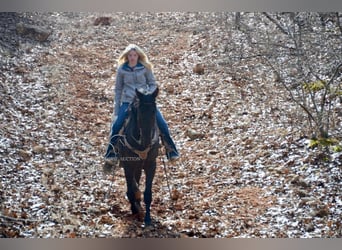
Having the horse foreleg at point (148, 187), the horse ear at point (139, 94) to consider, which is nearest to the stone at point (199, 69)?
the horse ear at point (139, 94)

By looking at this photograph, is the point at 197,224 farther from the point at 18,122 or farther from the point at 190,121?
the point at 18,122

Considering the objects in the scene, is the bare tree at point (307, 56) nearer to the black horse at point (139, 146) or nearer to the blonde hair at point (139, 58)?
the blonde hair at point (139, 58)

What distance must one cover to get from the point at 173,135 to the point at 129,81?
53 centimetres

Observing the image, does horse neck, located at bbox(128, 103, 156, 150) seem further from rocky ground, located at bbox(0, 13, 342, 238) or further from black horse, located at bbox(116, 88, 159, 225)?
rocky ground, located at bbox(0, 13, 342, 238)

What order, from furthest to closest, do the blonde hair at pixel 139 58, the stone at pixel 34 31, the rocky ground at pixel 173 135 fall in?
the stone at pixel 34 31 < the blonde hair at pixel 139 58 < the rocky ground at pixel 173 135

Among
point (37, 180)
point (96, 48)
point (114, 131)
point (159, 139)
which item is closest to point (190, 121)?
point (159, 139)

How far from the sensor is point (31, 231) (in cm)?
415

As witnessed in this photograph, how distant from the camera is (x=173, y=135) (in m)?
4.37

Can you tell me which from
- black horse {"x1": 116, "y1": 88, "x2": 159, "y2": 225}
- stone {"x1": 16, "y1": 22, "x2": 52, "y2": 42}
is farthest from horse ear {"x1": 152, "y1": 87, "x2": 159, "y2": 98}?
stone {"x1": 16, "y1": 22, "x2": 52, "y2": 42}

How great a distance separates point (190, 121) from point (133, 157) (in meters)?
0.56

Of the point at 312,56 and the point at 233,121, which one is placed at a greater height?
the point at 312,56

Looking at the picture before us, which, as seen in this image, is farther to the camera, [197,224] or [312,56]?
[312,56]

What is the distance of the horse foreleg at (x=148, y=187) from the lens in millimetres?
4230

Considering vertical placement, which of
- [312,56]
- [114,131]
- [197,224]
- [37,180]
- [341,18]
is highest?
[341,18]
